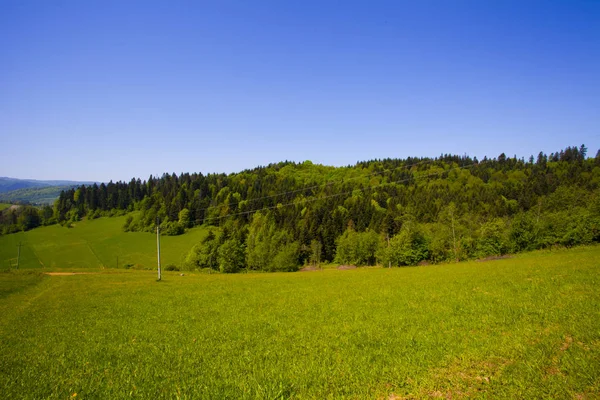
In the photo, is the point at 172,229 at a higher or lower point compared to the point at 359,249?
higher

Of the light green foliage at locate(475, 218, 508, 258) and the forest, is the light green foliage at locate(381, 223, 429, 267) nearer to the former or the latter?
the forest

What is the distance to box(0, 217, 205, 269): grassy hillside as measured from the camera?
12888 cm

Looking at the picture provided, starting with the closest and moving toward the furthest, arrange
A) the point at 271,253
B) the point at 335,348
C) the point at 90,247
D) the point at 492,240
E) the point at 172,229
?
the point at 335,348, the point at 492,240, the point at 271,253, the point at 90,247, the point at 172,229

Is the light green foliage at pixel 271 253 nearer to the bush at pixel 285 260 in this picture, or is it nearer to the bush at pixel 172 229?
the bush at pixel 285 260

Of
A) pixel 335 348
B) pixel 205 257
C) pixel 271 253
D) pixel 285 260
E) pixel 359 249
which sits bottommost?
pixel 205 257

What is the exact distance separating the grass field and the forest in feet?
121

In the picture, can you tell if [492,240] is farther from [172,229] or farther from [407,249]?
[172,229]

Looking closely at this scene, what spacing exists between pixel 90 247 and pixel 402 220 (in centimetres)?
13581

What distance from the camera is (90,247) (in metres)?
148

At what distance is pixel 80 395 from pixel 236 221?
152 metres

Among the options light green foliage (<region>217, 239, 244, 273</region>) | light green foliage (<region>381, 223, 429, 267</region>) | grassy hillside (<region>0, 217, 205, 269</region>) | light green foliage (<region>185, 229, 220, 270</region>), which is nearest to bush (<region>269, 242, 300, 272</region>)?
light green foliage (<region>217, 239, 244, 273</region>)

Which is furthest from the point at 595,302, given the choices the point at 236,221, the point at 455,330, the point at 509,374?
the point at 236,221

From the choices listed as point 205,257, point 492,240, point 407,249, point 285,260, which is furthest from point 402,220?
point 205,257

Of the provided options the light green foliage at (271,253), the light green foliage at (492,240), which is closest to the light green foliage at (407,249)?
the light green foliage at (492,240)
